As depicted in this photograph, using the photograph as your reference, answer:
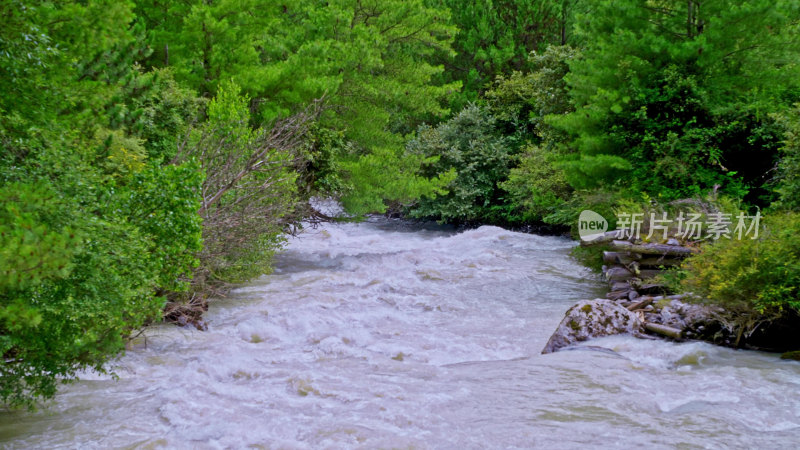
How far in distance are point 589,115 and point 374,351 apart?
27.6 ft

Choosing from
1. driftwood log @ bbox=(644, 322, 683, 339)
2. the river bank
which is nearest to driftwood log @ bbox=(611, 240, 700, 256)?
the river bank

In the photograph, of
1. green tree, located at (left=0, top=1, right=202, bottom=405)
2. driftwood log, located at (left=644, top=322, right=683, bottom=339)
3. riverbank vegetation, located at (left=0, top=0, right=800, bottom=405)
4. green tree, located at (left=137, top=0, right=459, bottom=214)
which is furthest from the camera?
green tree, located at (left=137, top=0, right=459, bottom=214)

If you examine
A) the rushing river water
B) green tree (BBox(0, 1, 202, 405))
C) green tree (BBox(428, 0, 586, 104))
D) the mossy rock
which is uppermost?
green tree (BBox(428, 0, 586, 104))

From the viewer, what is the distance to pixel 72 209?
13.4 ft

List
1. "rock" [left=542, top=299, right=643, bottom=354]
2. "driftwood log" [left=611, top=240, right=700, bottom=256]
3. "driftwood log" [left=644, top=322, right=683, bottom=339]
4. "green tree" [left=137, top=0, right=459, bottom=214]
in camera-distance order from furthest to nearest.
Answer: "green tree" [left=137, top=0, right=459, bottom=214] → "driftwood log" [left=611, top=240, right=700, bottom=256] → "rock" [left=542, top=299, right=643, bottom=354] → "driftwood log" [left=644, top=322, right=683, bottom=339]

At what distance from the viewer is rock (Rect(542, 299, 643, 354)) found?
7520mm

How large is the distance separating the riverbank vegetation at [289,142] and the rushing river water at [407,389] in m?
0.62

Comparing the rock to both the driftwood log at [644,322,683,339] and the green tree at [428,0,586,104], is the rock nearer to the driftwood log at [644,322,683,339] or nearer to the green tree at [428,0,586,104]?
the driftwood log at [644,322,683,339]

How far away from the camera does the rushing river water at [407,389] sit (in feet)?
15.9

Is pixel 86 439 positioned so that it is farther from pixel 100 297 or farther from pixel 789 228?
pixel 789 228

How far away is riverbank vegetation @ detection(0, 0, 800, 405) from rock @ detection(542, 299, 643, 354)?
1.00 meters

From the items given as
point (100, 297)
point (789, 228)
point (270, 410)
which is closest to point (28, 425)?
point (100, 297)

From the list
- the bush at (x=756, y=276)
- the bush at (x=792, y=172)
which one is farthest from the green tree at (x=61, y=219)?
the bush at (x=792, y=172)

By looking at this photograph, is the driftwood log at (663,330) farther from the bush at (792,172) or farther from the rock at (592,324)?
the bush at (792,172)
